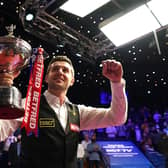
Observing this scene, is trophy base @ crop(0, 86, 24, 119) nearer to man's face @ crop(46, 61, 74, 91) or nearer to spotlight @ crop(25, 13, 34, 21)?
man's face @ crop(46, 61, 74, 91)

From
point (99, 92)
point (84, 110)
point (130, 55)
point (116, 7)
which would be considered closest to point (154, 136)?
→ point (130, 55)

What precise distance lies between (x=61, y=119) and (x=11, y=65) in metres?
0.30

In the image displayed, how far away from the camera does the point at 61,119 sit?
Result: 4.52 ft

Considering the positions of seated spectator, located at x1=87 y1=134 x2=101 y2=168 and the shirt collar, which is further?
seated spectator, located at x1=87 y1=134 x2=101 y2=168

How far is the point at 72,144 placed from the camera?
1.32m

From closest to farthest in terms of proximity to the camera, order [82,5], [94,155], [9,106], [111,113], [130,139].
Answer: [9,106] < [111,113] < [82,5] < [94,155] < [130,139]

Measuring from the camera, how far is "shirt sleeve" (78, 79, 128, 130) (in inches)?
55.5

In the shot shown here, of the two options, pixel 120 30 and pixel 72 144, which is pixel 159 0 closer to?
pixel 120 30

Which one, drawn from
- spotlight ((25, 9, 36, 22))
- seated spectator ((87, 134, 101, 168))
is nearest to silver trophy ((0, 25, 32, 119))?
spotlight ((25, 9, 36, 22))

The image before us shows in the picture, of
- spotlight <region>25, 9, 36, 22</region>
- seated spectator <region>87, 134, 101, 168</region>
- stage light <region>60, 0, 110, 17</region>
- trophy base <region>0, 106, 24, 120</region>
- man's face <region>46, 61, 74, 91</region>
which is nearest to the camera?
trophy base <region>0, 106, 24, 120</region>

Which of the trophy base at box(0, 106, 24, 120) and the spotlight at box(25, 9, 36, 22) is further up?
the spotlight at box(25, 9, 36, 22)

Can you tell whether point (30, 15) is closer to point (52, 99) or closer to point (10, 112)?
point (52, 99)

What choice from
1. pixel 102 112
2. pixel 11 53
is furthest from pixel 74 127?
pixel 11 53

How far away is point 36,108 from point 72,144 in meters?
0.21
